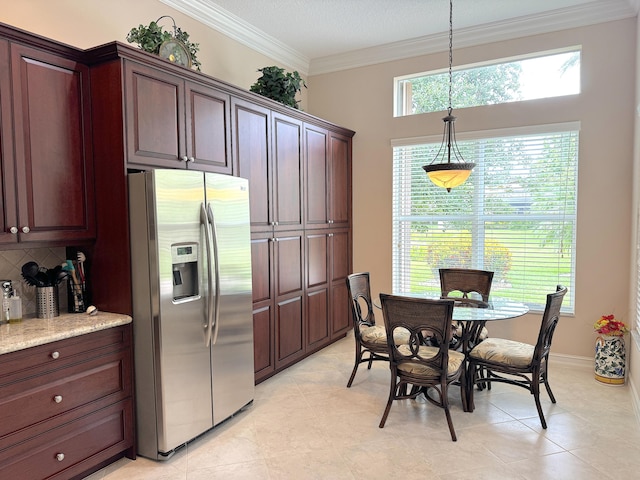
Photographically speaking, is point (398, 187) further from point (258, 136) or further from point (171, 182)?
point (171, 182)

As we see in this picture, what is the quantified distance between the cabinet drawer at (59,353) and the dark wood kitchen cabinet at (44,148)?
1.85 feet

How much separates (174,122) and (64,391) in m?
1.62

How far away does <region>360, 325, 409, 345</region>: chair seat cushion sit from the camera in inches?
131

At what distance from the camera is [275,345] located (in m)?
3.64

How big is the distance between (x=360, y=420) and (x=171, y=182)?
1.97m

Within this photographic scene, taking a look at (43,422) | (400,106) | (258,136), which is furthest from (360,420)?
(400,106)

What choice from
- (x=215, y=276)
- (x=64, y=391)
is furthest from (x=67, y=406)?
(x=215, y=276)

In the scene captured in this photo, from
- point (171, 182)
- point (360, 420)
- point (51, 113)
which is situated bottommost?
point (360, 420)

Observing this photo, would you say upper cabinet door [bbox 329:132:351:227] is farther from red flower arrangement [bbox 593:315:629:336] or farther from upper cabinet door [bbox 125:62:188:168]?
red flower arrangement [bbox 593:315:629:336]

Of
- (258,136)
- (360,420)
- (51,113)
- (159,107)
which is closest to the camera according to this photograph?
(51,113)

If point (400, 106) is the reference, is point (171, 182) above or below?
below

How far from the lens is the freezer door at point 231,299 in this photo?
2754 millimetres

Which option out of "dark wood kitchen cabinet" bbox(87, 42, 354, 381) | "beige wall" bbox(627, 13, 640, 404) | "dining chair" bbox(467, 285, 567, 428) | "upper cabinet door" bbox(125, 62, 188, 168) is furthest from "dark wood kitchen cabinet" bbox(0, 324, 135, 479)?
"beige wall" bbox(627, 13, 640, 404)

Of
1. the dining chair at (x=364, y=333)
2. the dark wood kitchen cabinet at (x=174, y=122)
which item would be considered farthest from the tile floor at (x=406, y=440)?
the dark wood kitchen cabinet at (x=174, y=122)
